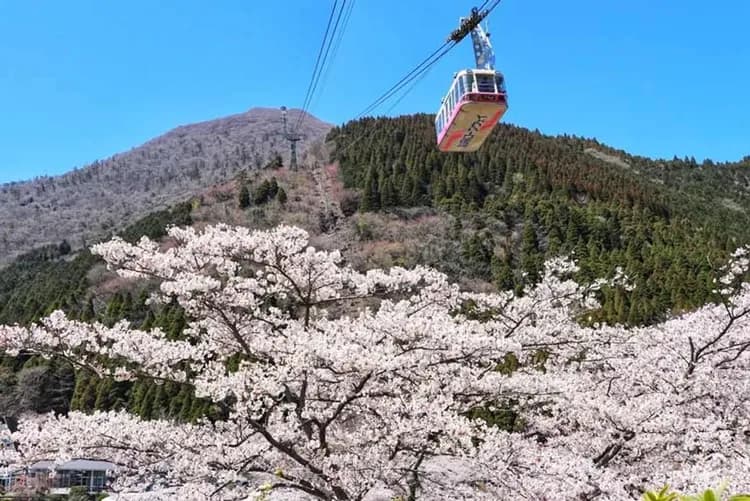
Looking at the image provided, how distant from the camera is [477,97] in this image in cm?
1062

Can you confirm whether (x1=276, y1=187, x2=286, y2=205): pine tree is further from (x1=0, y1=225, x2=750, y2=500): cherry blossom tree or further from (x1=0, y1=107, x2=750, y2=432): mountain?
(x1=0, y1=225, x2=750, y2=500): cherry blossom tree

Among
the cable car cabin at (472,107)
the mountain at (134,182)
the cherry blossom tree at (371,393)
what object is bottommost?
the cherry blossom tree at (371,393)

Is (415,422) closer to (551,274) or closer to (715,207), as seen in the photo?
(551,274)

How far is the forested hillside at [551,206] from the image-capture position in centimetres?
3553

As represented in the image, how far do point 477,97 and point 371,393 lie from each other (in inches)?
240

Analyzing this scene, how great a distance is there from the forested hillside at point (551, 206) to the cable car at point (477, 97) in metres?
18.1

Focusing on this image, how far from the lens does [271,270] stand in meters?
7.75

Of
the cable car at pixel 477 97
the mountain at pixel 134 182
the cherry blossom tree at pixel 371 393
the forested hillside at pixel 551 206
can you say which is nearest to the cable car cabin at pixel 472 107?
the cable car at pixel 477 97

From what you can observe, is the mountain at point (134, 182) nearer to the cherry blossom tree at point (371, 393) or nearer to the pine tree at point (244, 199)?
the pine tree at point (244, 199)

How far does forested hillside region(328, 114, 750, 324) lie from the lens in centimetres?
3553

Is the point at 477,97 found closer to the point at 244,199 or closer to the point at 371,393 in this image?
the point at 371,393

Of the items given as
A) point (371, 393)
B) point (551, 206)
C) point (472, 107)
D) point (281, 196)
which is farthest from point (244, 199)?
point (371, 393)

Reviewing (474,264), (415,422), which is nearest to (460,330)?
(415,422)

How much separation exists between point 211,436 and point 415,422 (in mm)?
2276
